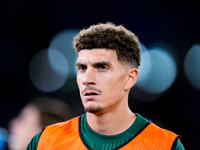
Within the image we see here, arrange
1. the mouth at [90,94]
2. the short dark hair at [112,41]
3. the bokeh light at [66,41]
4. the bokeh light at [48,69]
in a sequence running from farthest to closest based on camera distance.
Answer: the bokeh light at [66,41]
the bokeh light at [48,69]
the short dark hair at [112,41]
the mouth at [90,94]

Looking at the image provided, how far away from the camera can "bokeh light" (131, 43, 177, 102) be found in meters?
6.70

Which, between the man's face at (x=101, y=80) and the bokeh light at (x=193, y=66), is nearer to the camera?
the man's face at (x=101, y=80)

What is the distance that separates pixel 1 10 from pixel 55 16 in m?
1.69

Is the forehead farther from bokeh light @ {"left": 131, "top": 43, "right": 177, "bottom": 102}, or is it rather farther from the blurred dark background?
bokeh light @ {"left": 131, "top": 43, "right": 177, "bottom": 102}

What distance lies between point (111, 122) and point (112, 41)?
0.75 meters

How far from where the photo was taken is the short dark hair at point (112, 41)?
6.82 feet

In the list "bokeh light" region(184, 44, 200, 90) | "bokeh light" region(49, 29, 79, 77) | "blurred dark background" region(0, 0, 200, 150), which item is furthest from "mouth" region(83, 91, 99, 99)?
"bokeh light" region(49, 29, 79, 77)

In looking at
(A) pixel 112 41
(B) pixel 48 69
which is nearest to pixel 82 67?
(A) pixel 112 41

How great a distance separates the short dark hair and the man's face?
55 mm

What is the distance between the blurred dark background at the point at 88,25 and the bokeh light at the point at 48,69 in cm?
16

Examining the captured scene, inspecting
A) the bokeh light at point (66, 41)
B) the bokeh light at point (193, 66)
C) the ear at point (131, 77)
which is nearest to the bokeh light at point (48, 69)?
the bokeh light at point (66, 41)

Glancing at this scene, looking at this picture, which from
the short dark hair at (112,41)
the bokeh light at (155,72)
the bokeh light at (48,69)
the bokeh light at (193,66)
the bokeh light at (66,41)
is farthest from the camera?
the bokeh light at (66,41)

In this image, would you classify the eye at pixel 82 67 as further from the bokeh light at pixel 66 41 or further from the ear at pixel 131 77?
the bokeh light at pixel 66 41

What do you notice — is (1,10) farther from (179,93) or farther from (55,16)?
(179,93)
